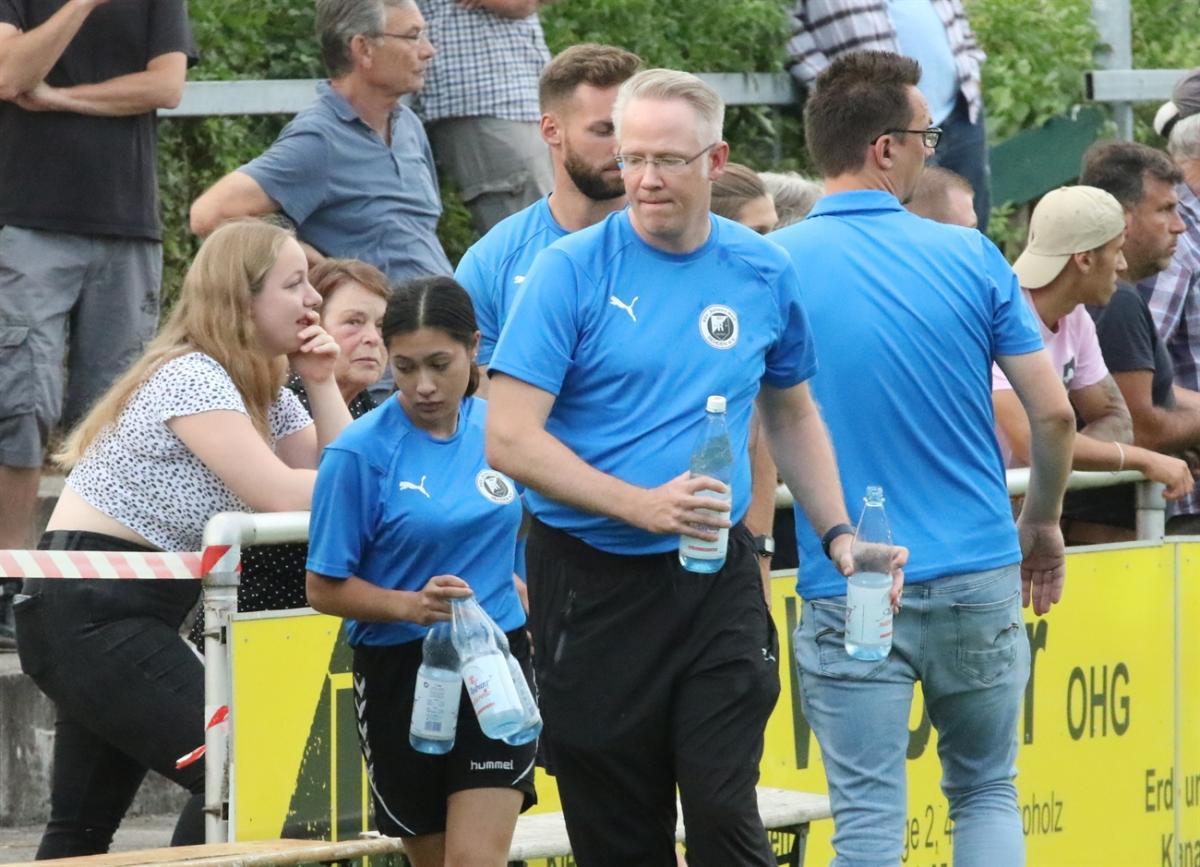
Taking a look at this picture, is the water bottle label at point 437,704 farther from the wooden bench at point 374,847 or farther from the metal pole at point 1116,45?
the metal pole at point 1116,45

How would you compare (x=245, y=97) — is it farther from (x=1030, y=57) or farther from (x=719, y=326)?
(x=1030, y=57)

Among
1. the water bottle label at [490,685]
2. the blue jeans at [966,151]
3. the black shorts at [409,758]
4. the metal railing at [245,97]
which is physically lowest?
the black shorts at [409,758]

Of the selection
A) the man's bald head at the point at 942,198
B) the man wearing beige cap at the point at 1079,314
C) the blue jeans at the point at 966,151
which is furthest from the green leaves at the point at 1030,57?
the man wearing beige cap at the point at 1079,314

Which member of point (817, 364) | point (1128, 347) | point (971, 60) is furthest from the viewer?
point (971, 60)

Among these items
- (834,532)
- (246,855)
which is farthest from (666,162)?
(246,855)

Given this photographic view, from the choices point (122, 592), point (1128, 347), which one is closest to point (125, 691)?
point (122, 592)

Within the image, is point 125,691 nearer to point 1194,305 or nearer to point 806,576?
point 806,576

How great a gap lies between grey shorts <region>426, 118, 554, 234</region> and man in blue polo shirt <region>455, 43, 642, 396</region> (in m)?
2.33

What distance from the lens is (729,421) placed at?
4.59 metres

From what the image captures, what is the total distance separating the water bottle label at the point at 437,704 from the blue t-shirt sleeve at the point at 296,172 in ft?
8.59

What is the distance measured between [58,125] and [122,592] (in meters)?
2.30

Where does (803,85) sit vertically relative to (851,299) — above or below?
above

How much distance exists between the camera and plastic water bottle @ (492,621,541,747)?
15.9 feet

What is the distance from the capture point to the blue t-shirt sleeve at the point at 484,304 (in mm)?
5715
